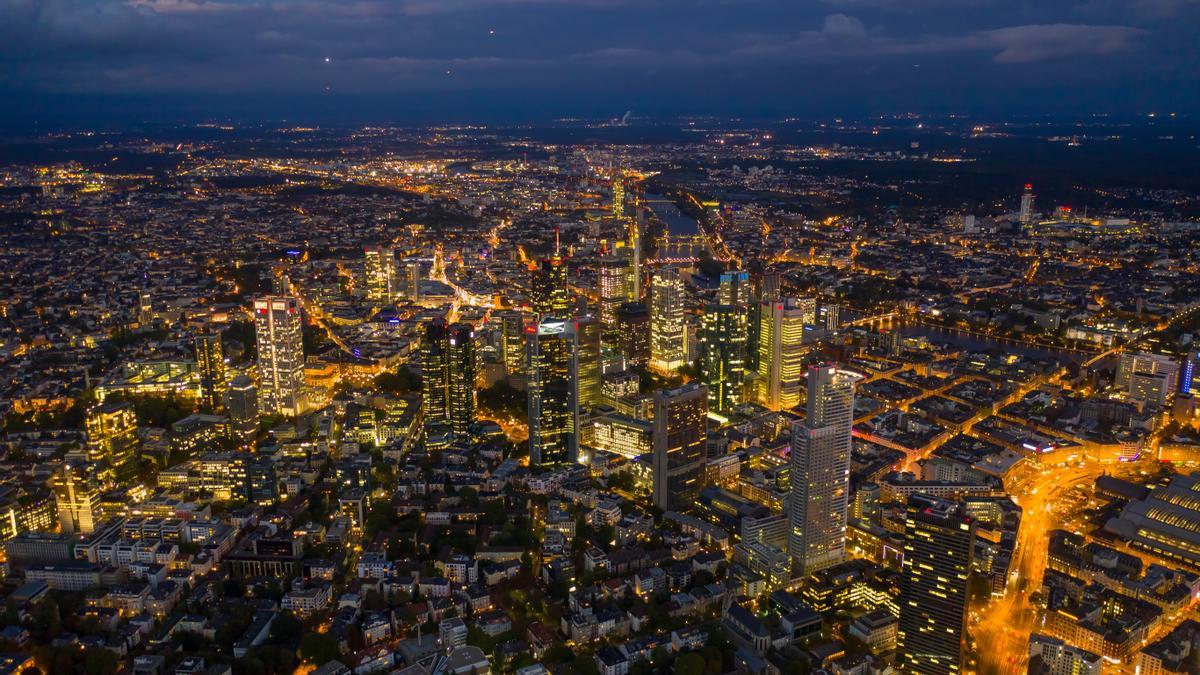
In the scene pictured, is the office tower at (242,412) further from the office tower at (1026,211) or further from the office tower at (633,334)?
the office tower at (1026,211)

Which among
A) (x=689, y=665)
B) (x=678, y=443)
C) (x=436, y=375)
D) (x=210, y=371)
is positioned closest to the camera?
(x=689, y=665)

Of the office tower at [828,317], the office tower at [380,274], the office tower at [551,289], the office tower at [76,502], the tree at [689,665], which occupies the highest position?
the office tower at [551,289]

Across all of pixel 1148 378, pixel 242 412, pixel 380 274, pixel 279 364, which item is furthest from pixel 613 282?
pixel 1148 378

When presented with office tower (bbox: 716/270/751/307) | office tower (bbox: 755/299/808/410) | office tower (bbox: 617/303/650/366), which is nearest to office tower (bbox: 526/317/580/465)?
office tower (bbox: 755/299/808/410)

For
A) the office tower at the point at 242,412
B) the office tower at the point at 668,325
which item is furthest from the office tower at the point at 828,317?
the office tower at the point at 242,412

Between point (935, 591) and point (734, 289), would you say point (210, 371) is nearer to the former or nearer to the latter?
point (734, 289)

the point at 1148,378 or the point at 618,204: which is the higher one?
the point at 618,204
